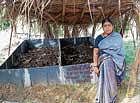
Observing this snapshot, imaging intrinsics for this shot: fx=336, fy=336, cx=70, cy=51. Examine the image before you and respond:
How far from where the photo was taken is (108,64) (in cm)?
395

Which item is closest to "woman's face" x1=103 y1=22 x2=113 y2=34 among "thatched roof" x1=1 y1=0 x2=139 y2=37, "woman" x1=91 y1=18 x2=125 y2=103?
"woman" x1=91 y1=18 x2=125 y2=103

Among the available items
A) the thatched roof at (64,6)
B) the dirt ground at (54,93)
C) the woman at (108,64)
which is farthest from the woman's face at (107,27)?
the dirt ground at (54,93)

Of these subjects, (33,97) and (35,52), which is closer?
(33,97)

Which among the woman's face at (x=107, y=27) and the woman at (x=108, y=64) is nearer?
the woman at (x=108, y=64)

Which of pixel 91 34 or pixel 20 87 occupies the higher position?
pixel 91 34

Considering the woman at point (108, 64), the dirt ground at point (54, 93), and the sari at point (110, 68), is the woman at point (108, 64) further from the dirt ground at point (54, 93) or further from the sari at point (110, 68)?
the dirt ground at point (54, 93)

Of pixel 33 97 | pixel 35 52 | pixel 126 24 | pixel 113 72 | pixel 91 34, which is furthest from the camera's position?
pixel 91 34

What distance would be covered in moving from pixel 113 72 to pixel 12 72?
142 cm

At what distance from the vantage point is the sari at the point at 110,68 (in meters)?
3.93

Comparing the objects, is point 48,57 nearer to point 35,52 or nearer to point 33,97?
point 35,52

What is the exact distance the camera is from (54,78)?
15.1 feet

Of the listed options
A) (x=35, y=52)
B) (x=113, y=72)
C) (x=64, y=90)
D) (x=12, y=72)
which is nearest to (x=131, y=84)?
(x=113, y=72)

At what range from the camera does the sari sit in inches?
155

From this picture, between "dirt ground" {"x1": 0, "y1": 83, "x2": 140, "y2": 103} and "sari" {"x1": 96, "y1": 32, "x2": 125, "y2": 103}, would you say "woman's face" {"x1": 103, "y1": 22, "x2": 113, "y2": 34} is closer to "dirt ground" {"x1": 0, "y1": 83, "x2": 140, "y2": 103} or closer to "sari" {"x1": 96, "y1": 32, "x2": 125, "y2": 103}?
"sari" {"x1": 96, "y1": 32, "x2": 125, "y2": 103}
